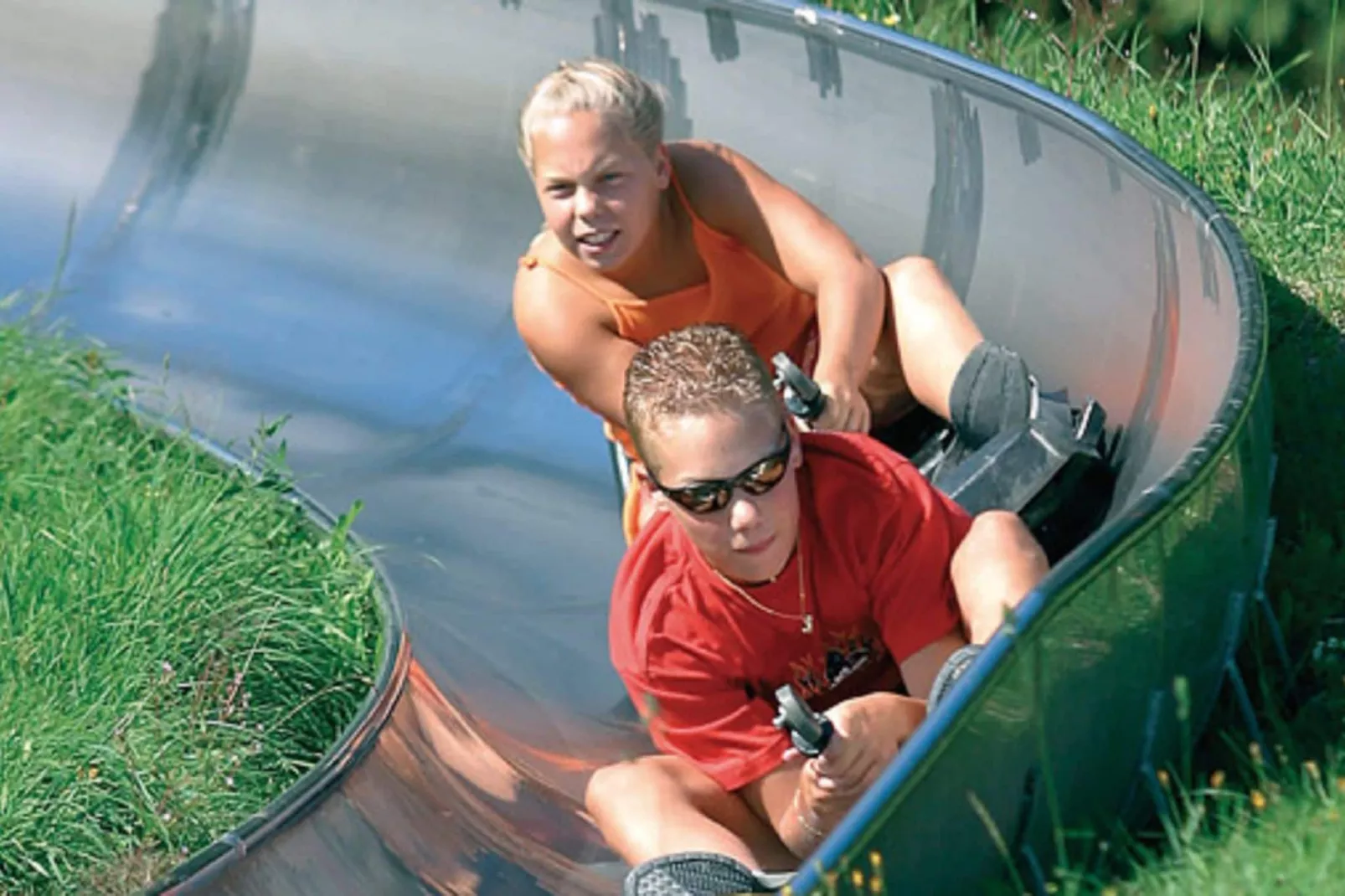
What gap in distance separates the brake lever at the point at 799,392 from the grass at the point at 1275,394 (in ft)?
2.40

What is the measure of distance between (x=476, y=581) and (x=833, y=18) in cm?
129

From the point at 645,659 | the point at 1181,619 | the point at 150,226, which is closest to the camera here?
the point at 1181,619

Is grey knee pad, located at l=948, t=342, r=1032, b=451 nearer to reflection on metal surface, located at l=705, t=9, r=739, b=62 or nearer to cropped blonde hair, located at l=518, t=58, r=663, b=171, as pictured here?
cropped blonde hair, located at l=518, t=58, r=663, b=171

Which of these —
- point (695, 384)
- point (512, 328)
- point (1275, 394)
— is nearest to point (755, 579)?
point (695, 384)

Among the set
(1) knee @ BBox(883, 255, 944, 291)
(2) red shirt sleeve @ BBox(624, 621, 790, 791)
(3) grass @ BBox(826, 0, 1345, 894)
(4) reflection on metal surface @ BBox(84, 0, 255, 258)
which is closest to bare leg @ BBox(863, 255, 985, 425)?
(1) knee @ BBox(883, 255, 944, 291)

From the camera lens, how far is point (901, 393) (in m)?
4.18

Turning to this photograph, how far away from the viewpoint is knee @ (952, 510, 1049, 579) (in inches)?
131

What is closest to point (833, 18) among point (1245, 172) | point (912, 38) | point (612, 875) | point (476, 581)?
point (912, 38)

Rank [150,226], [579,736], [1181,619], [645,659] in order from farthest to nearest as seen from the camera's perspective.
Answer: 1. [150,226]
2. [579,736]
3. [645,659]
4. [1181,619]

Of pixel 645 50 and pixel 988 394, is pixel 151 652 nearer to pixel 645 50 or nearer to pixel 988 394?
pixel 988 394

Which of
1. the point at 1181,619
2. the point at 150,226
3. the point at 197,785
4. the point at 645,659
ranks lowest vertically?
the point at 150,226

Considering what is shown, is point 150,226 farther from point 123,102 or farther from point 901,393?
point 901,393

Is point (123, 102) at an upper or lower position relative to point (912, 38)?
lower

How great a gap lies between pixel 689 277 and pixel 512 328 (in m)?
1.17
